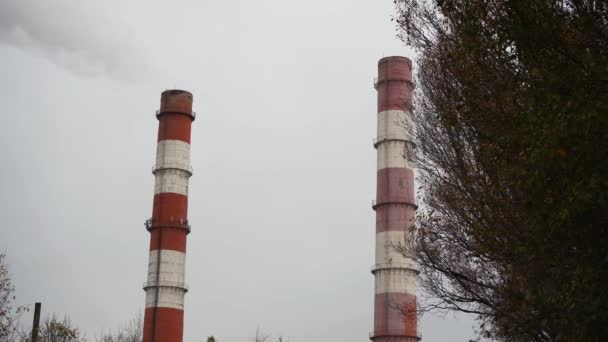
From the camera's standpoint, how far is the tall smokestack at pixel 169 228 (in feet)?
125

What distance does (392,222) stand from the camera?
3922 cm

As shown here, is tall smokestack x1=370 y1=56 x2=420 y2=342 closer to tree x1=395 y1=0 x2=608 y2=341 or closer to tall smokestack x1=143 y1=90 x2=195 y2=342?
tall smokestack x1=143 y1=90 x2=195 y2=342

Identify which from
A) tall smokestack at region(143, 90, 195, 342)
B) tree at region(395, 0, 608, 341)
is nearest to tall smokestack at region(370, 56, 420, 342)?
tall smokestack at region(143, 90, 195, 342)

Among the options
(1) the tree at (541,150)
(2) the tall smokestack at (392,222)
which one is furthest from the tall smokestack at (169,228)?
(1) the tree at (541,150)

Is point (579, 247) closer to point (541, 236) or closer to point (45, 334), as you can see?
point (541, 236)

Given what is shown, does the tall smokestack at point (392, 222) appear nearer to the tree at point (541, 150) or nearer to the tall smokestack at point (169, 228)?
the tall smokestack at point (169, 228)

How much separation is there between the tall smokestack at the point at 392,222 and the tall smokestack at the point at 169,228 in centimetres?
855

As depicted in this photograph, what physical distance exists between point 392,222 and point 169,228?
9.71m

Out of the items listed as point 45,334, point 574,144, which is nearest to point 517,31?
point 574,144

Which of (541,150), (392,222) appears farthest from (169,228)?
(541,150)

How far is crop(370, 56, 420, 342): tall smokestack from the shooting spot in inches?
1516

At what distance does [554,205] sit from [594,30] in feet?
6.86

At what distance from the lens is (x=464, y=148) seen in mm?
14445

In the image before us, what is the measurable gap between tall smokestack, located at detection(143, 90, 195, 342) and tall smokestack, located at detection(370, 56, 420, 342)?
8.55 meters
